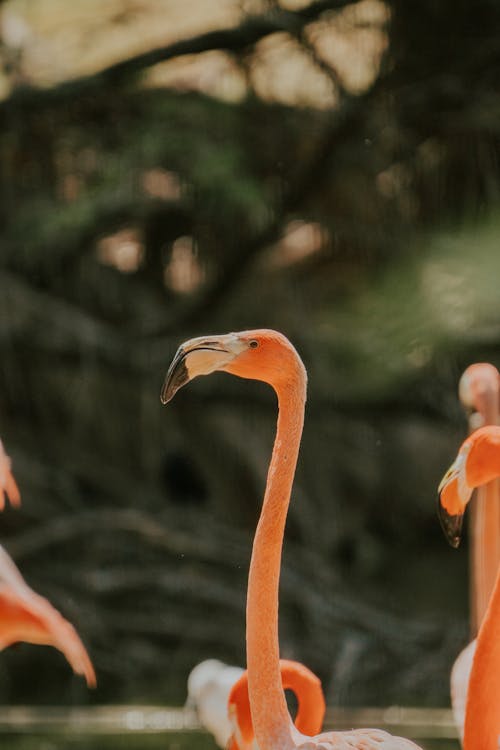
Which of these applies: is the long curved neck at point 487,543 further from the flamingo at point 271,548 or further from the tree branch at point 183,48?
the tree branch at point 183,48

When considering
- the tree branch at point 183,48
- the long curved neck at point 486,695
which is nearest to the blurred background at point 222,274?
the tree branch at point 183,48

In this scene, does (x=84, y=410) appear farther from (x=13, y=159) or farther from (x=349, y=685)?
(x=349, y=685)

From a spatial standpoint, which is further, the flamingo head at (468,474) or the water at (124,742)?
the water at (124,742)

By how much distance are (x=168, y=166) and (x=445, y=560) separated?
2262 mm

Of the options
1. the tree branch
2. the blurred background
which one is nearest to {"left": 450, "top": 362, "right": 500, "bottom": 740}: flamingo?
the blurred background

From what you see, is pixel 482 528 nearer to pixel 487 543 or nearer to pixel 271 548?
pixel 487 543

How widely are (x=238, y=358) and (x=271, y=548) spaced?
0.89ft

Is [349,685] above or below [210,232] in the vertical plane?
below

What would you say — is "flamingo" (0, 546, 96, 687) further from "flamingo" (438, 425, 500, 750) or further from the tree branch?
the tree branch

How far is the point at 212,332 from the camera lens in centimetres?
530

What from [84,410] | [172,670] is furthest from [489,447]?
[84,410]

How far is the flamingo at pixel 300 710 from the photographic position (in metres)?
2.23

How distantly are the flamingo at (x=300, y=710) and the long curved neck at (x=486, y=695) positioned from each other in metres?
0.35

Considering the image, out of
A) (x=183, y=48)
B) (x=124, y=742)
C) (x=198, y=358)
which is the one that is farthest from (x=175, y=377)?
(x=183, y=48)
